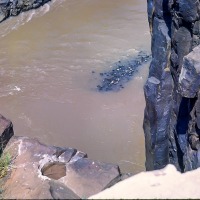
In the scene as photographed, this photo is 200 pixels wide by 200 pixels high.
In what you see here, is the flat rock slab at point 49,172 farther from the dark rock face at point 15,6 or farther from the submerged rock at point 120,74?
the dark rock face at point 15,6

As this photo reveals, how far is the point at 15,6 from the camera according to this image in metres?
13.6

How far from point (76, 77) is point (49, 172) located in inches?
200

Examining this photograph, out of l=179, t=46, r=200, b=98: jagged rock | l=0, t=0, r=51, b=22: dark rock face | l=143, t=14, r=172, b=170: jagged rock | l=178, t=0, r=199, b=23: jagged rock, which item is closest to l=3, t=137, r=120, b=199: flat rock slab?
l=143, t=14, r=172, b=170: jagged rock

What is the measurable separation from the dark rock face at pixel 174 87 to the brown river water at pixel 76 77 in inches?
57.2

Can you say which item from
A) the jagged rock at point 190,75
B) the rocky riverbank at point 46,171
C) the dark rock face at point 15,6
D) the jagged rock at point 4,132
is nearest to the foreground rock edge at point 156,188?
the rocky riverbank at point 46,171

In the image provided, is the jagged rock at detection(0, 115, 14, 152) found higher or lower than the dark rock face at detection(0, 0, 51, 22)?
higher

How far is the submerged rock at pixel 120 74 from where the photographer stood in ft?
32.8

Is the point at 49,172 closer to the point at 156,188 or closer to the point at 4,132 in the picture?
the point at 4,132

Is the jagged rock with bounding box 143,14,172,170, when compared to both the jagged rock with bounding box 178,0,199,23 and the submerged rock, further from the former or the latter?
the submerged rock

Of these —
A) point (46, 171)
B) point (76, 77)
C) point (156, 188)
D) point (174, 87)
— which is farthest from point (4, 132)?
point (76, 77)

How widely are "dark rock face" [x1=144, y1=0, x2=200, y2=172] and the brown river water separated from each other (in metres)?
1.45

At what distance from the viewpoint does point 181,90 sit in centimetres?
513

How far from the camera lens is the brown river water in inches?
341

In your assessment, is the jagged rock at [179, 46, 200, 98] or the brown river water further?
the brown river water
